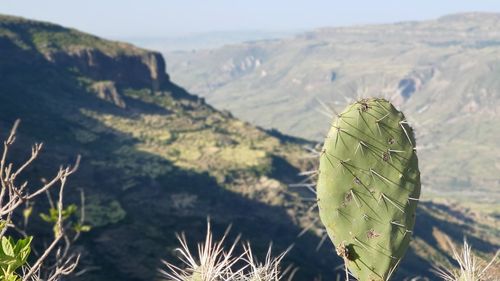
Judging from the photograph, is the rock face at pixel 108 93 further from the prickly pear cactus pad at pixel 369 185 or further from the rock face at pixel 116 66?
the prickly pear cactus pad at pixel 369 185

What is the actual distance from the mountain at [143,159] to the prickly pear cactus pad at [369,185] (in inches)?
1223

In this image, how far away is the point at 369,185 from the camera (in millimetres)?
4641

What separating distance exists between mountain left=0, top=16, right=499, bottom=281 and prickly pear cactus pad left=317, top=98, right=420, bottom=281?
31054mm

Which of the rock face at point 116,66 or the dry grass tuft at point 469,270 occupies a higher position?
the dry grass tuft at point 469,270

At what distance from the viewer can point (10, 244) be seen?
296 centimetres

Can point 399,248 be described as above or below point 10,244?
below

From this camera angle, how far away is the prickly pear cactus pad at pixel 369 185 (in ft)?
14.9

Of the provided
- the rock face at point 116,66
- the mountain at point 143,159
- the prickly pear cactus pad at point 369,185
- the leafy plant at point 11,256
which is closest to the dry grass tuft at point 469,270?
the prickly pear cactus pad at point 369,185

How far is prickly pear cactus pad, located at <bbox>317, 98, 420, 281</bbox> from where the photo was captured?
4551mm

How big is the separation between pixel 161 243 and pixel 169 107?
64.6 metres

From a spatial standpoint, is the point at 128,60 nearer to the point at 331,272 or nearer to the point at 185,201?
the point at 185,201

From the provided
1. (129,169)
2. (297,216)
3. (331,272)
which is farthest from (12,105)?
(331,272)

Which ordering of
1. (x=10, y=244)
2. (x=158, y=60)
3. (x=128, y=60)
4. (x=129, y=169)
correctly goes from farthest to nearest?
(x=158, y=60)
(x=128, y=60)
(x=129, y=169)
(x=10, y=244)

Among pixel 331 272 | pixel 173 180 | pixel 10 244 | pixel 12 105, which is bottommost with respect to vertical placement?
pixel 331 272
